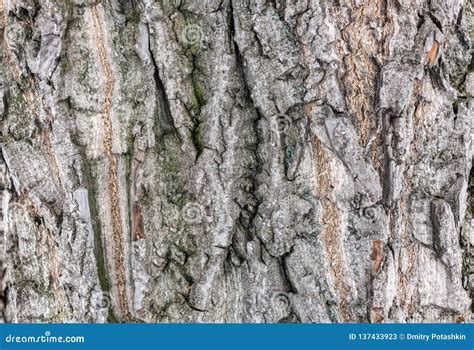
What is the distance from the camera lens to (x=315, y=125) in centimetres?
149

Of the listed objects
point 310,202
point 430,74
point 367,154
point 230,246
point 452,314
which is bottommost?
point 452,314

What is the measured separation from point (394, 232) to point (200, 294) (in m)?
0.57

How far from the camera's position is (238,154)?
1.52 metres

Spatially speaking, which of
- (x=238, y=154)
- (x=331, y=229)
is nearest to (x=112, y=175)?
(x=238, y=154)

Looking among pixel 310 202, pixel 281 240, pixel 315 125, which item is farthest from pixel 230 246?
pixel 315 125

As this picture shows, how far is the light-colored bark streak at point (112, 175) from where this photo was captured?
1.53 metres

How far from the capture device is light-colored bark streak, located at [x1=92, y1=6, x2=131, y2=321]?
1530mm

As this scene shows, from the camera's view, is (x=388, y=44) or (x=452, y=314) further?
(x=452, y=314)

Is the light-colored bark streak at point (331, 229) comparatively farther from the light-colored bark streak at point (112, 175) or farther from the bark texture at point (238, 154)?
the light-colored bark streak at point (112, 175)

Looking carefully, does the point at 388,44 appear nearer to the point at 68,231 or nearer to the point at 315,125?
the point at 315,125

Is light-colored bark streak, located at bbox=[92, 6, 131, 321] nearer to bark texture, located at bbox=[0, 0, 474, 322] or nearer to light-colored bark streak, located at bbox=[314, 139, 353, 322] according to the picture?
bark texture, located at bbox=[0, 0, 474, 322]

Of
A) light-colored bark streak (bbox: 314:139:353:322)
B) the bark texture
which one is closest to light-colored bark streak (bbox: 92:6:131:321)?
the bark texture

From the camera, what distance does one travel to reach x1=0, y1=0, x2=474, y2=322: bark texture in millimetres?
1490

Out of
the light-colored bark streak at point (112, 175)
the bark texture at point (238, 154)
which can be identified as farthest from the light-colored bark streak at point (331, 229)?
the light-colored bark streak at point (112, 175)
